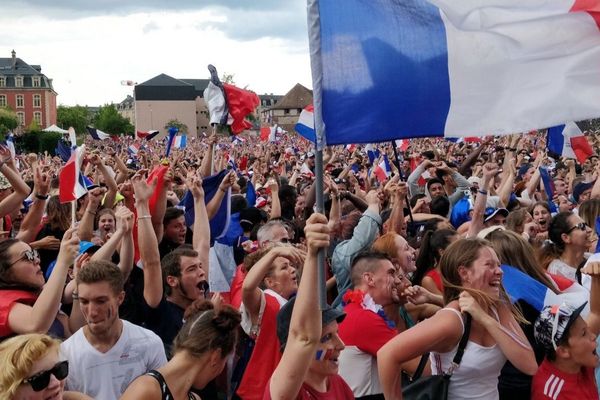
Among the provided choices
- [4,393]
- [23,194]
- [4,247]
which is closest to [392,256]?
[4,247]

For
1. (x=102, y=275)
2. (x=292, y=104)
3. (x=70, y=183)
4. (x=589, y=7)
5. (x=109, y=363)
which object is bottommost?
(x=109, y=363)

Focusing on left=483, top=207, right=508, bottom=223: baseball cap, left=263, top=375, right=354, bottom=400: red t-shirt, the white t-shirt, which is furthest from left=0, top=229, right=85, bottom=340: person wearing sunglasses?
left=483, top=207, right=508, bottom=223: baseball cap

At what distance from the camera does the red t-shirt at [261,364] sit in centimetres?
458

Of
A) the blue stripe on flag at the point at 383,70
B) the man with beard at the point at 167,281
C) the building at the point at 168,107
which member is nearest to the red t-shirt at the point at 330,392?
the blue stripe on flag at the point at 383,70

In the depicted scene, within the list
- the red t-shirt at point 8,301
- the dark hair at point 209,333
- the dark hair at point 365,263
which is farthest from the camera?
the dark hair at point 365,263

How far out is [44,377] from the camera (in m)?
3.15

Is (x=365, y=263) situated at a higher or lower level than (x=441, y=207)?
higher

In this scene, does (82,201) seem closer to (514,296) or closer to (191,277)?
(191,277)

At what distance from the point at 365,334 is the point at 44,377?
6.56 feet

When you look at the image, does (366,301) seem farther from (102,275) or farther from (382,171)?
(382,171)

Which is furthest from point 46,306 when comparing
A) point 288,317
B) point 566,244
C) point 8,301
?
point 566,244

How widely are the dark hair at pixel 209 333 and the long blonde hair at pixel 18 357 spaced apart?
75cm

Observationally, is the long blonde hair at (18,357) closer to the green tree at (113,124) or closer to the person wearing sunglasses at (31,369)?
the person wearing sunglasses at (31,369)

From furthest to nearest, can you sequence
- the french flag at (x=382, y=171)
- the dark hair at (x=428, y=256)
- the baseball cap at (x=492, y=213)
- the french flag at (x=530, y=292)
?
the french flag at (x=382, y=171) → the baseball cap at (x=492, y=213) → the dark hair at (x=428, y=256) → the french flag at (x=530, y=292)
